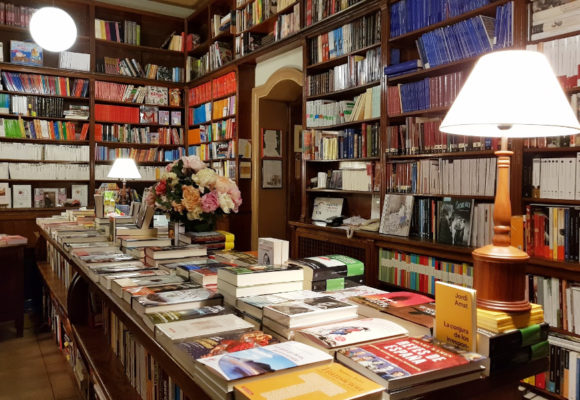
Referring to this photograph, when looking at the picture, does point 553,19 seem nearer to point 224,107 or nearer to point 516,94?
point 516,94

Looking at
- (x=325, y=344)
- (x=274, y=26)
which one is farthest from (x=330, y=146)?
(x=325, y=344)

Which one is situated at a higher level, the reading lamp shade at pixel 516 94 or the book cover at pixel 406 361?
the reading lamp shade at pixel 516 94

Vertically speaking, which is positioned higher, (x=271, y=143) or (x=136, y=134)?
(x=136, y=134)

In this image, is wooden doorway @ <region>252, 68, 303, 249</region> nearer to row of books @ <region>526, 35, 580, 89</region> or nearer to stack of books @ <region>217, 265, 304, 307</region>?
row of books @ <region>526, 35, 580, 89</region>

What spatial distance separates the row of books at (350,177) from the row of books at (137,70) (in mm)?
3619

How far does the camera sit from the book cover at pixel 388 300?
1357 mm

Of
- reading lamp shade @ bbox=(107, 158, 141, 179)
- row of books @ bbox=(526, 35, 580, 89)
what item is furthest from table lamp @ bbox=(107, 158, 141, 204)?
row of books @ bbox=(526, 35, 580, 89)

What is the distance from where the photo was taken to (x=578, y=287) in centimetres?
234

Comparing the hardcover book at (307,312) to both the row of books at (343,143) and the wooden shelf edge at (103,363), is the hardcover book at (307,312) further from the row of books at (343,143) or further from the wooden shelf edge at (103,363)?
the row of books at (343,143)

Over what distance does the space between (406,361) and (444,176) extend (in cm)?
241

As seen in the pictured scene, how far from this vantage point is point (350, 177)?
405 cm

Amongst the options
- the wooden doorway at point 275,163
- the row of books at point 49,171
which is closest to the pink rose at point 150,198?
the wooden doorway at point 275,163

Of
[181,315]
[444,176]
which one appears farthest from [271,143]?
[181,315]

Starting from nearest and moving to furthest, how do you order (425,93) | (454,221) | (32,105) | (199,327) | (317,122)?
1. (199,327)
2. (454,221)
3. (425,93)
4. (317,122)
5. (32,105)
